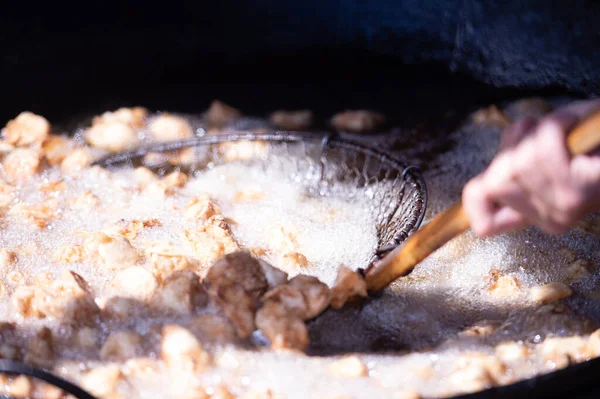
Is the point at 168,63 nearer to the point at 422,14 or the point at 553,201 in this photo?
the point at 422,14

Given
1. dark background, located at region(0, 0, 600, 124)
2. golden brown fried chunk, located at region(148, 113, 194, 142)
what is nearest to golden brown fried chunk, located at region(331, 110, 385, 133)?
dark background, located at region(0, 0, 600, 124)

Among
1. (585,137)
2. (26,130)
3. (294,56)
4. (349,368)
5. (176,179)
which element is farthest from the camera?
(294,56)

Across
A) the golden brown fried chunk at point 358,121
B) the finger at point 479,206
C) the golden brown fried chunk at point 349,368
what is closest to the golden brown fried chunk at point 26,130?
the golden brown fried chunk at point 358,121

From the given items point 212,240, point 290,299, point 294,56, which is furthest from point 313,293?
point 294,56

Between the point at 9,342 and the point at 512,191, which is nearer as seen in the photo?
the point at 512,191

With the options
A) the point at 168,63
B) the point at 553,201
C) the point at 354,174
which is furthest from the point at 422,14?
the point at 553,201

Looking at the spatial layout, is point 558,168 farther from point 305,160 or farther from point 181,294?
point 305,160

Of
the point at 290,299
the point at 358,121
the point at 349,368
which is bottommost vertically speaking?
the point at 349,368
